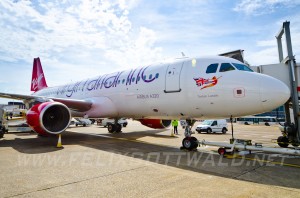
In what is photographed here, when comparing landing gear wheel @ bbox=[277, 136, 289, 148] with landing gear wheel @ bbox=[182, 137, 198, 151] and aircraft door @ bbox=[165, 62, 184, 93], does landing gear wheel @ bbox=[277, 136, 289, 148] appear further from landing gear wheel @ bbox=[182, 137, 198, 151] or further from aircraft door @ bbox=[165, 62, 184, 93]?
aircraft door @ bbox=[165, 62, 184, 93]

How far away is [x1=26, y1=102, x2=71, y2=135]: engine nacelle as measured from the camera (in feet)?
34.0

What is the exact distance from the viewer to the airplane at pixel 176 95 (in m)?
7.54

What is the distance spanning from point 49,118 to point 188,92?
715 centimetres

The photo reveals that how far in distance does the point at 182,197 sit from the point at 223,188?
3.30ft

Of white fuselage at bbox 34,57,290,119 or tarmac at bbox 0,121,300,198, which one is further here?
white fuselage at bbox 34,57,290,119

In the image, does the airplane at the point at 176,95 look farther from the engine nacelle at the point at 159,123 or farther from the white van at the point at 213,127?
the white van at the point at 213,127

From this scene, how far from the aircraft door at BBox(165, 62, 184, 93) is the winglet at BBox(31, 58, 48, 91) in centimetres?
1959

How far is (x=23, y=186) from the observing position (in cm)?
479

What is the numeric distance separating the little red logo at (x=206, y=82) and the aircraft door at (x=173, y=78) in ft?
2.79

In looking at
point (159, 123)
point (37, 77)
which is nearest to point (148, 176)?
point (159, 123)

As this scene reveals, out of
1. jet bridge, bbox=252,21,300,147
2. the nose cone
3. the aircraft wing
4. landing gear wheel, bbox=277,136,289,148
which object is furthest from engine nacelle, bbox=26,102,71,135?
landing gear wheel, bbox=277,136,289,148

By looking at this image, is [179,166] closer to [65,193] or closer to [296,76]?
[65,193]

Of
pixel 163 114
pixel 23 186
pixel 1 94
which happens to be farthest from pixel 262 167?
pixel 1 94

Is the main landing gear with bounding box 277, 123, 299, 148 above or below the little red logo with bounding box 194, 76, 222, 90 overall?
below
